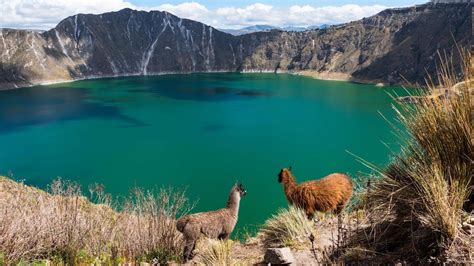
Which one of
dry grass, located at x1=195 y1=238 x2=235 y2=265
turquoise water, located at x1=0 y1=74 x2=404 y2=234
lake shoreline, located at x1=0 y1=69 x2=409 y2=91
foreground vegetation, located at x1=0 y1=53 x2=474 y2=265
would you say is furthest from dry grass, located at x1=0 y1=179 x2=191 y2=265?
lake shoreline, located at x1=0 y1=69 x2=409 y2=91

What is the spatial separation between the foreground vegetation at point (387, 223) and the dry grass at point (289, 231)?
0.05 feet

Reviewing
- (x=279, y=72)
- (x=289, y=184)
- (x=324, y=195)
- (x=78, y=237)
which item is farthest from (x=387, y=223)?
(x=279, y=72)

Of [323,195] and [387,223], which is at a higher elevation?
[387,223]

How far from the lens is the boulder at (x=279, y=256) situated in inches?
173

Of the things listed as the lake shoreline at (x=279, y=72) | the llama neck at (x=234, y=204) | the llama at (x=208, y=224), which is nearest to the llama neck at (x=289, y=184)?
the llama at (x=208, y=224)

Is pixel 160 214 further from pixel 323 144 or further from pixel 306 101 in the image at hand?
pixel 306 101

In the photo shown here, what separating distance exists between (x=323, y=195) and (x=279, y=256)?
2.87 m

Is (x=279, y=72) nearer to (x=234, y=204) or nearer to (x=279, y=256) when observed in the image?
(x=234, y=204)

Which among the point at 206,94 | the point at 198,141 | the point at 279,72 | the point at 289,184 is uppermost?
the point at 289,184

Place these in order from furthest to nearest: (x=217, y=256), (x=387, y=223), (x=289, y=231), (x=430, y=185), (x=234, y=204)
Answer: (x=234, y=204)
(x=289, y=231)
(x=217, y=256)
(x=387, y=223)
(x=430, y=185)

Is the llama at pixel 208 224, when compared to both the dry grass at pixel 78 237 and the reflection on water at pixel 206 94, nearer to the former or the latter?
the dry grass at pixel 78 237

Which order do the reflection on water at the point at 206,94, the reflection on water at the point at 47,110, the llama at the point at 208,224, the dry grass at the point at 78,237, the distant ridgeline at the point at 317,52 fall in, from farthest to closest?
the distant ridgeline at the point at 317,52, the reflection on water at the point at 206,94, the reflection on water at the point at 47,110, the llama at the point at 208,224, the dry grass at the point at 78,237

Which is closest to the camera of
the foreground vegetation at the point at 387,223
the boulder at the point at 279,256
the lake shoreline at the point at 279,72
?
the foreground vegetation at the point at 387,223

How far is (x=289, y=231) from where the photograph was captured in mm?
5504
